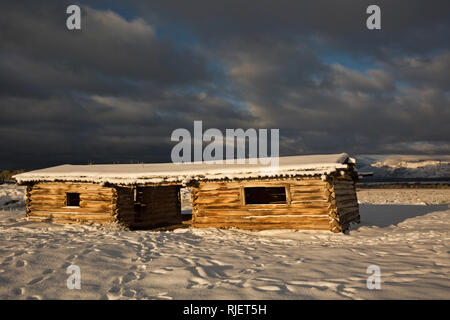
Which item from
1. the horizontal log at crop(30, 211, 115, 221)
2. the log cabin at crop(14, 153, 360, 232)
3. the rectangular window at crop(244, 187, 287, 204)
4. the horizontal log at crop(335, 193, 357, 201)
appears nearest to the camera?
the log cabin at crop(14, 153, 360, 232)

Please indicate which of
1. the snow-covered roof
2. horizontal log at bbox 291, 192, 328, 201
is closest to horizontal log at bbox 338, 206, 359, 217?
horizontal log at bbox 291, 192, 328, 201

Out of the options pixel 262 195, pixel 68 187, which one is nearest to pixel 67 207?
pixel 68 187

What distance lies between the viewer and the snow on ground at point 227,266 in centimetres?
481

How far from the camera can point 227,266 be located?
21.5 feet

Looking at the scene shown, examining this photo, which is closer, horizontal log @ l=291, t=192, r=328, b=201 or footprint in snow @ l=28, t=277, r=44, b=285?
footprint in snow @ l=28, t=277, r=44, b=285

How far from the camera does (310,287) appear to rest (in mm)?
4961

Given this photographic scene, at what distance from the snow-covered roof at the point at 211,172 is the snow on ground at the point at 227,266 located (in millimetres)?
2476

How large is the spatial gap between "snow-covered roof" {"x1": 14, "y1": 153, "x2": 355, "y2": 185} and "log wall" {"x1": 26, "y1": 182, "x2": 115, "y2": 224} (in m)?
0.48

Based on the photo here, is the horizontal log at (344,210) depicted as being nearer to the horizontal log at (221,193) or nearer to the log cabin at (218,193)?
the log cabin at (218,193)

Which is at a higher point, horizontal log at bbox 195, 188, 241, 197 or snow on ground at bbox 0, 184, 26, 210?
horizontal log at bbox 195, 188, 241, 197

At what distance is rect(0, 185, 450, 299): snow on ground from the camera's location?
4809mm

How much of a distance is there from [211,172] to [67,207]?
7.76m

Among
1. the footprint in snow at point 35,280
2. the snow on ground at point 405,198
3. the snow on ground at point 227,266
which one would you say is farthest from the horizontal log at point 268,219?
the snow on ground at point 405,198

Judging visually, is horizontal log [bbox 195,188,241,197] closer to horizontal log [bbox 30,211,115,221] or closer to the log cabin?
the log cabin
